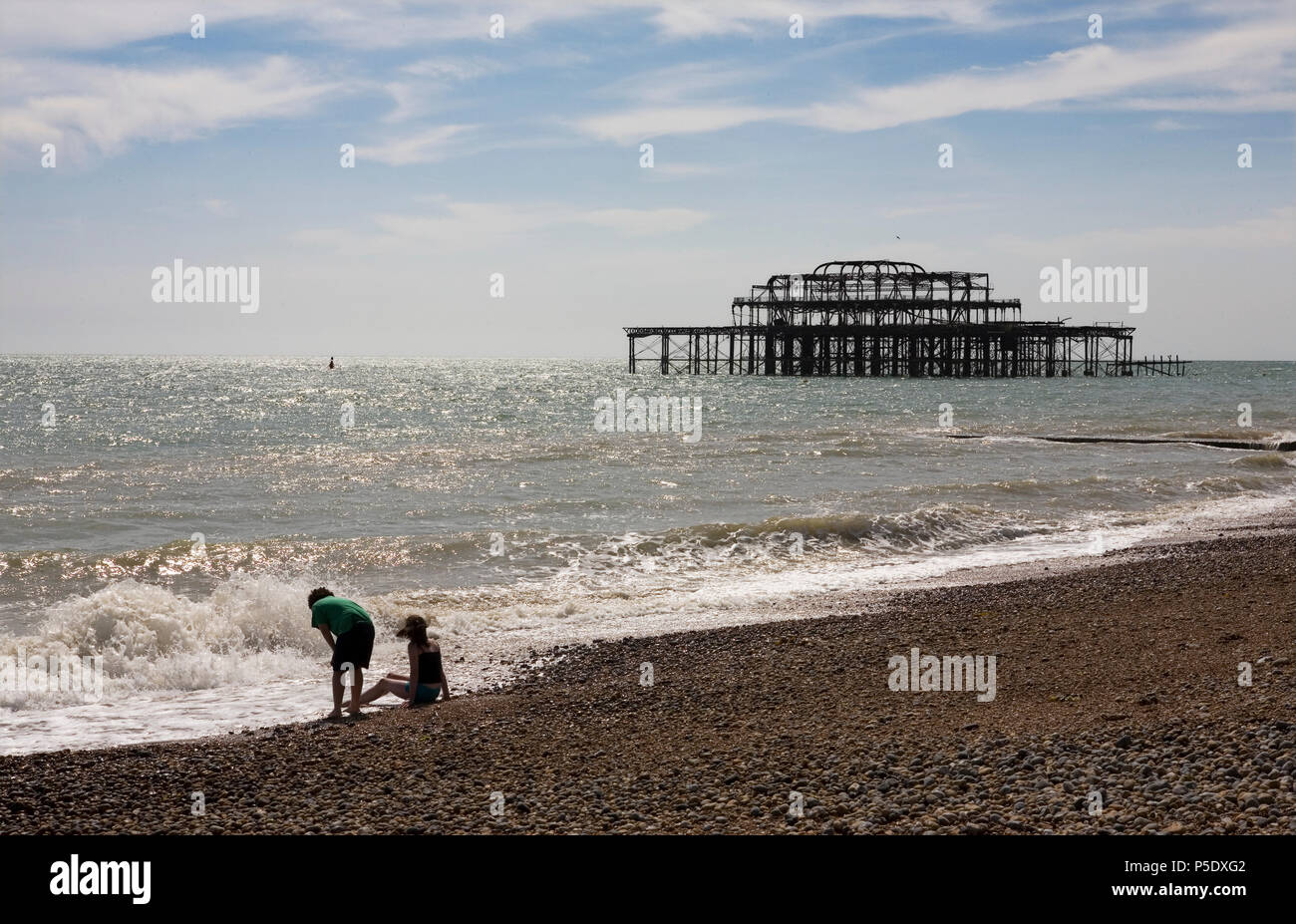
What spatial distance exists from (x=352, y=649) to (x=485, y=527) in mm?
10273

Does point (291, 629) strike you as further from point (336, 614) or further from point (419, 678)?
point (419, 678)

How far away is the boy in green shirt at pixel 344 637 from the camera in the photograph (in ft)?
28.0

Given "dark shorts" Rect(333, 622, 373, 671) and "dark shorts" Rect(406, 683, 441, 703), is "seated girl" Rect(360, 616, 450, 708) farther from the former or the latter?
"dark shorts" Rect(333, 622, 373, 671)

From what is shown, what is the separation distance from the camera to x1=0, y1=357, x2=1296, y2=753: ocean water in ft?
34.8

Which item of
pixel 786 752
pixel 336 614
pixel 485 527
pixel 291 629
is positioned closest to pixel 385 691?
pixel 336 614

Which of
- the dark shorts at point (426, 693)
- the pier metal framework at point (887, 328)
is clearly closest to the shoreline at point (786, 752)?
the dark shorts at point (426, 693)

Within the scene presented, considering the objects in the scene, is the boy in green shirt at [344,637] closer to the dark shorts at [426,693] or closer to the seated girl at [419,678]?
the seated girl at [419,678]

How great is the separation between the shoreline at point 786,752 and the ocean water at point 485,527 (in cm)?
147

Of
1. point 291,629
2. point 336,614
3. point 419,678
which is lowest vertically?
point 291,629

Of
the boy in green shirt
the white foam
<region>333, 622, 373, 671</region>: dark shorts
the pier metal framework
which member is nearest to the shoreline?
the boy in green shirt

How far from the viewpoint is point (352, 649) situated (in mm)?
8727

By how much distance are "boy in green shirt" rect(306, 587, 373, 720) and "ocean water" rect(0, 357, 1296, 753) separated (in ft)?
1.48

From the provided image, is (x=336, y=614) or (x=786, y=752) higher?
(x=336, y=614)
